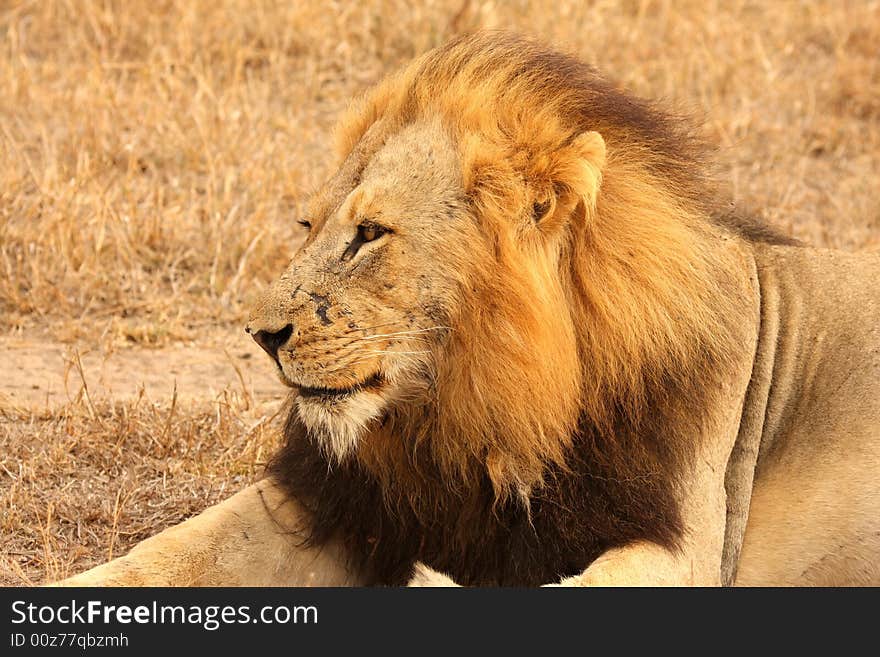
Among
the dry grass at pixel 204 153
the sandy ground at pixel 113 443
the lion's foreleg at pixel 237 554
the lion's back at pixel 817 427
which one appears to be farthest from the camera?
the dry grass at pixel 204 153

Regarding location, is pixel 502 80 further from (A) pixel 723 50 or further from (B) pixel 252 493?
(A) pixel 723 50

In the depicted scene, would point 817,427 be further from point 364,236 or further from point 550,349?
point 364,236

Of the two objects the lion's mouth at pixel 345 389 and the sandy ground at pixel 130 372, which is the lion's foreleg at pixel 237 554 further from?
the sandy ground at pixel 130 372

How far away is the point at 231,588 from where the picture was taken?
2984 millimetres

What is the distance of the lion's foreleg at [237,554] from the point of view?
2998 mm

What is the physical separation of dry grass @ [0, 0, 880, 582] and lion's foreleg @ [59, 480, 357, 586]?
0.40 meters

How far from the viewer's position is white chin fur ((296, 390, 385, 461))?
9.42ft

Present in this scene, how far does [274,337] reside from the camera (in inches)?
113

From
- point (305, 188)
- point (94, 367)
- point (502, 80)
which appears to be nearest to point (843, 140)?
point (305, 188)

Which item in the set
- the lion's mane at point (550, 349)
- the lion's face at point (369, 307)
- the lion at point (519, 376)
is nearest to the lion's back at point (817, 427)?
the lion at point (519, 376)

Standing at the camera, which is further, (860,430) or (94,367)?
(94,367)

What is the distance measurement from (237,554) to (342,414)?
47cm

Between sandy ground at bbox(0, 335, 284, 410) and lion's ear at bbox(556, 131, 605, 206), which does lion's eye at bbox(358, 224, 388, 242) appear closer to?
lion's ear at bbox(556, 131, 605, 206)

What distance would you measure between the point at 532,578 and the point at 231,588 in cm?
61
